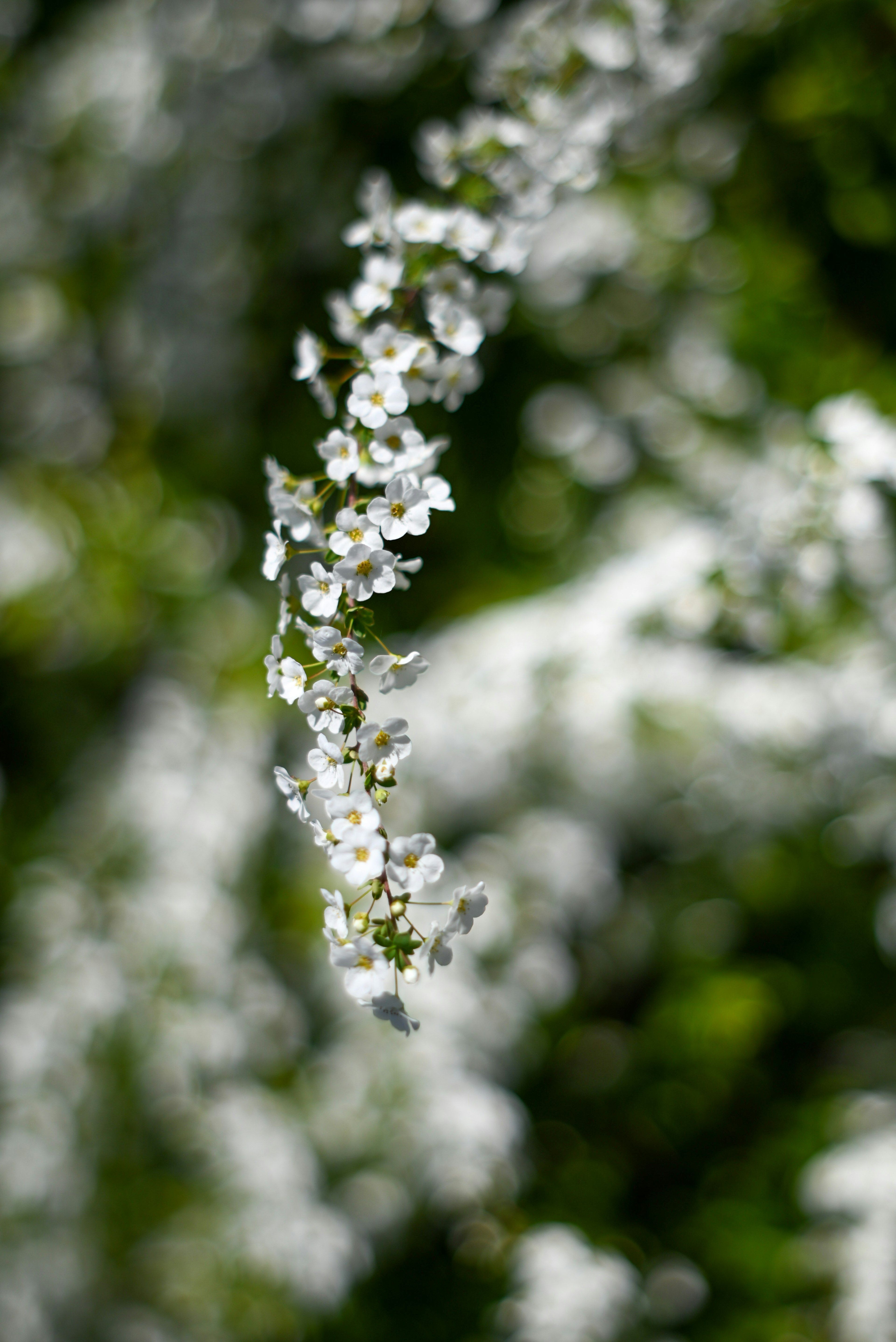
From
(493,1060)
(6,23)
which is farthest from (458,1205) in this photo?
(6,23)

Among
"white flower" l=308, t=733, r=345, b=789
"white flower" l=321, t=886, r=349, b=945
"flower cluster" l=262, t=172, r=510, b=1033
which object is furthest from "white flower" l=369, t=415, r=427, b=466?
"white flower" l=321, t=886, r=349, b=945

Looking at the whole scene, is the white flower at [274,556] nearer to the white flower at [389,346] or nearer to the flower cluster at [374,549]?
the flower cluster at [374,549]

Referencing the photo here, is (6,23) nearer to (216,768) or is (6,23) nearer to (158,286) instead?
(158,286)

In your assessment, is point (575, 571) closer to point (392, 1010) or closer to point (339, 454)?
point (339, 454)

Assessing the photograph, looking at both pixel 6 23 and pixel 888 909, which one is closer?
pixel 888 909

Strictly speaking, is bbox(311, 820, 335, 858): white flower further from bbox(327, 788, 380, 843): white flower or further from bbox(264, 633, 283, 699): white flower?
bbox(264, 633, 283, 699): white flower

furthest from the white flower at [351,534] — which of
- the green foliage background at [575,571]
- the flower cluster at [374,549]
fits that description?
the green foliage background at [575,571]

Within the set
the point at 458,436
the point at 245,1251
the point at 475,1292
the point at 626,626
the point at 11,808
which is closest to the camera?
the point at 626,626
